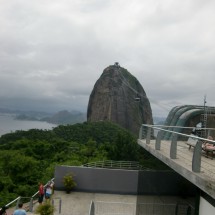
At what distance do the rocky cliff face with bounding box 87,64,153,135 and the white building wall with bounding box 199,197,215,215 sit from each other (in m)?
109

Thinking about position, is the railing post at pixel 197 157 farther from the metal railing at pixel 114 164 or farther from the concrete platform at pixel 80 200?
the metal railing at pixel 114 164

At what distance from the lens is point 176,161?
7.23m

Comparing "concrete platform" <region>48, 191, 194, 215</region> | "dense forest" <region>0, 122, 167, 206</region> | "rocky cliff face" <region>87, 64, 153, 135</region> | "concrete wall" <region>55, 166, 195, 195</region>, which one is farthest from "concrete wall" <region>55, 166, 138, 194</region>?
"rocky cliff face" <region>87, 64, 153, 135</region>

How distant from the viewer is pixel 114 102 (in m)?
118

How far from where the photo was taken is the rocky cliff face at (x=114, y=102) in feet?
385

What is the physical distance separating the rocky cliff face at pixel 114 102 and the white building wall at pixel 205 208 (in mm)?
108891

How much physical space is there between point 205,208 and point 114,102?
112m

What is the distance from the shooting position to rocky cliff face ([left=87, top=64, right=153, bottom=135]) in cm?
11725

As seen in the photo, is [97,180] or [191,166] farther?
[97,180]

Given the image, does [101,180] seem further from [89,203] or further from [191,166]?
[191,166]

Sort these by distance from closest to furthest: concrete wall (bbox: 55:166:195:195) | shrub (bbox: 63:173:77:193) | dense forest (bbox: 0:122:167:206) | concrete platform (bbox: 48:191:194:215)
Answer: concrete platform (bbox: 48:191:194:215)
shrub (bbox: 63:173:77:193)
concrete wall (bbox: 55:166:195:195)
dense forest (bbox: 0:122:167:206)

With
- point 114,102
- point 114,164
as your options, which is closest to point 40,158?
point 114,164

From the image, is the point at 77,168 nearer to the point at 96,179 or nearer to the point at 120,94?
the point at 96,179

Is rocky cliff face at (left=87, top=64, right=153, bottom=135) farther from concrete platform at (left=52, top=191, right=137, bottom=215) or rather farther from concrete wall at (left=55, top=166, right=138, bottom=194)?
concrete platform at (left=52, top=191, right=137, bottom=215)
